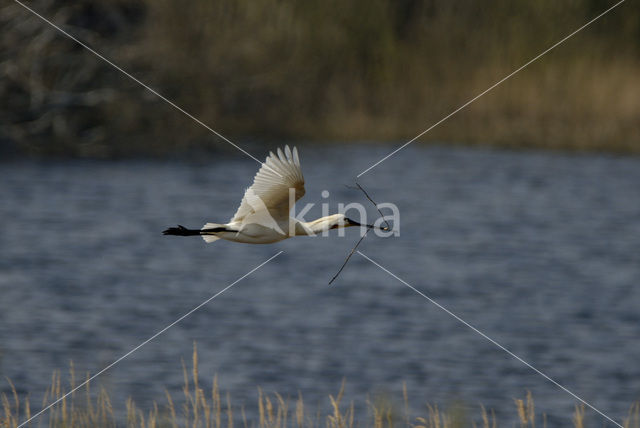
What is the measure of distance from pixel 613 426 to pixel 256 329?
5.57 meters

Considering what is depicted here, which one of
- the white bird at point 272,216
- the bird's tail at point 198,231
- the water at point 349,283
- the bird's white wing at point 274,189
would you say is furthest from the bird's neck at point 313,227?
the water at point 349,283

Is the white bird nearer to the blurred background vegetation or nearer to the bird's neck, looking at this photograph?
the bird's neck

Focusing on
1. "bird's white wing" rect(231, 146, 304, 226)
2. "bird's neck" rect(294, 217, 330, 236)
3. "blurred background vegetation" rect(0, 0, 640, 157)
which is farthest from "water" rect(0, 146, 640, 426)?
"bird's neck" rect(294, 217, 330, 236)

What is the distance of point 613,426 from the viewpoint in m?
11.4

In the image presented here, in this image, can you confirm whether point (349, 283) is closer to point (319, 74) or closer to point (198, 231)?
point (319, 74)

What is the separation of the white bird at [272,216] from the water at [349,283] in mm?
6079

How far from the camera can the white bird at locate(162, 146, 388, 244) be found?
5559 mm

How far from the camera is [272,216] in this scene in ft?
19.0

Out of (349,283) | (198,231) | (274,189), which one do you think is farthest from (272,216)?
(349,283)

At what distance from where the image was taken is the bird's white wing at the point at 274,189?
5809 mm

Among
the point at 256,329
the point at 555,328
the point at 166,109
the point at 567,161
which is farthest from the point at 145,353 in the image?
the point at 567,161

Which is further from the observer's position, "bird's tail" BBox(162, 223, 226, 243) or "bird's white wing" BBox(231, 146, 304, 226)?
"bird's white wing" BBox(231, 146, 304, 226)

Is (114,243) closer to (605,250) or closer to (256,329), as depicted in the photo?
(256,329)

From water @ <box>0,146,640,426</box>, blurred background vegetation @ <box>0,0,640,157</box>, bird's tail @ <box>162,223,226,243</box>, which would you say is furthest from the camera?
blurred background vegetation @ <box>0,0,640,157</box>
